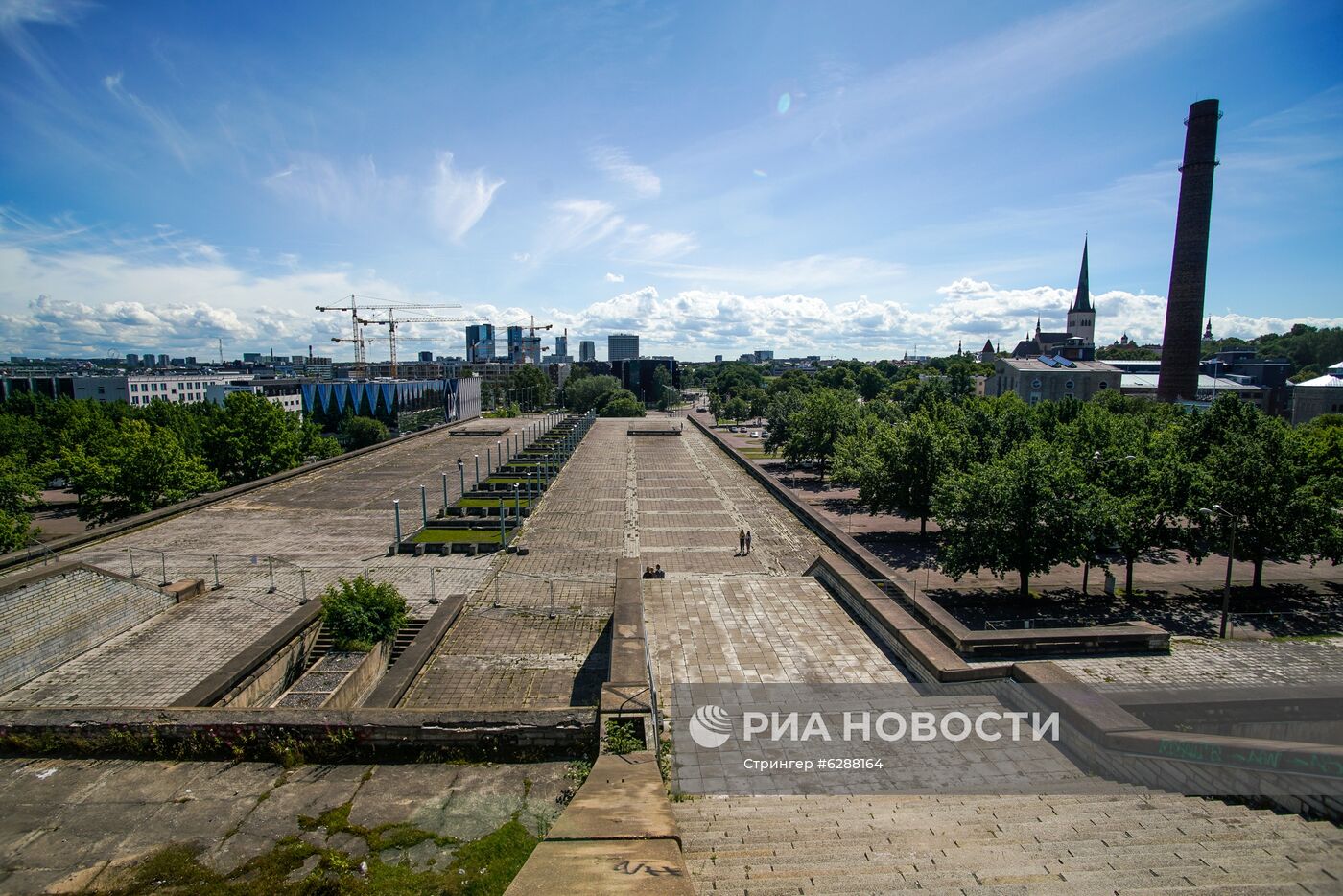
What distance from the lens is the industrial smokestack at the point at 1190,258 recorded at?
53.1 metres

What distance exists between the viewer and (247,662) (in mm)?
11516

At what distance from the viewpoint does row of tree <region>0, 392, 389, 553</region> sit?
2738 cm

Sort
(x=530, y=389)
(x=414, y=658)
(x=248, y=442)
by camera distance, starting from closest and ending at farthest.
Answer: (x=414, y=658)
(x=248, y=442)
(x=530, y=389)

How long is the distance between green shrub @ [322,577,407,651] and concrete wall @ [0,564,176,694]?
17.3ft

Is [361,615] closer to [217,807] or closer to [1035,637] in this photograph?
[217,807]

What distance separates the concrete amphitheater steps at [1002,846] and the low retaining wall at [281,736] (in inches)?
89.6

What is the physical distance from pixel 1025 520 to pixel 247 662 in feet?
57.7

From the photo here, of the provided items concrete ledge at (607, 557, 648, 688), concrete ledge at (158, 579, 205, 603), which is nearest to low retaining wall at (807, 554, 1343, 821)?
concrete ledge at (607, 557, 648, 688)

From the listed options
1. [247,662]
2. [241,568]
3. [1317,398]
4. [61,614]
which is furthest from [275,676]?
[1317,398]

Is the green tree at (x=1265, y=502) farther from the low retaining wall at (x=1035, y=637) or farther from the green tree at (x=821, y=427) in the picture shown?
the green tree at (x=821, y=427)

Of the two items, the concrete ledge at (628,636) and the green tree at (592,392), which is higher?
the green tree at (592,392)

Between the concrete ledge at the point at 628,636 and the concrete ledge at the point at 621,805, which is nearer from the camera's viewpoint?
the concrete ledge at the point at 621,805

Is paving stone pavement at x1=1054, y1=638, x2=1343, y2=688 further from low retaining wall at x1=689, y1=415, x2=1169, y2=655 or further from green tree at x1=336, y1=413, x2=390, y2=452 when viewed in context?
green tree at x1=336, y1=413, x2=390, y2=452

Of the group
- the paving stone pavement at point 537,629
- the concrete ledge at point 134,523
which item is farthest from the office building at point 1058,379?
the concrete ledge at point 134,523
